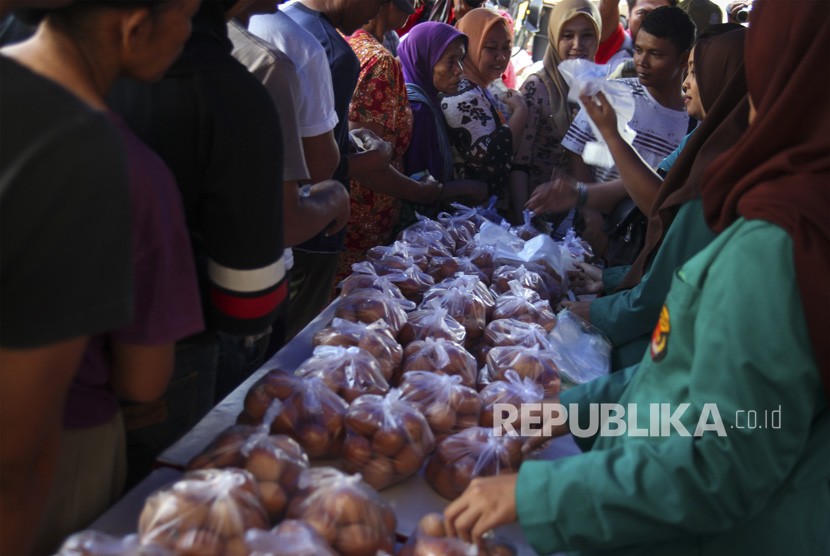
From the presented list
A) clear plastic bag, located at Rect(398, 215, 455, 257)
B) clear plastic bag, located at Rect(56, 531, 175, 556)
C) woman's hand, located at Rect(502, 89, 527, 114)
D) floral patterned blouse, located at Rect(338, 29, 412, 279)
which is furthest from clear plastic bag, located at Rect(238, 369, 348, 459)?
woman's hand, located at Rect(502, 89, 527, 114)

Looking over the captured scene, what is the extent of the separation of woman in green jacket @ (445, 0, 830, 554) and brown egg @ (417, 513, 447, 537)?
0.16ft

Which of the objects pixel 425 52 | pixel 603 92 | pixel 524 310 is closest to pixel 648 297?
pixel 524 310

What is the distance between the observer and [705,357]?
3.42ft

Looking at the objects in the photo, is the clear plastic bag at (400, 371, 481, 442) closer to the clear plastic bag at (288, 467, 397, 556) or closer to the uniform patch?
the clear plastic bag at (288, 467, 397, 556)

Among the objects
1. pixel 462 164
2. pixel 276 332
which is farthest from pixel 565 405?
pixel 462 164

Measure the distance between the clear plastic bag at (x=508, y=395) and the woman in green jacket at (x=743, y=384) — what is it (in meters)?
0.55

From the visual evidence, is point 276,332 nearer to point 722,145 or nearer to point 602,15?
point 722,145

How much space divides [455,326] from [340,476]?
0.95 m

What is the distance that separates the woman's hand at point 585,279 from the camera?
3.11 m

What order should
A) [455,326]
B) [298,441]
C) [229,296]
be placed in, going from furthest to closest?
[455,326], [298,441], [229,296]

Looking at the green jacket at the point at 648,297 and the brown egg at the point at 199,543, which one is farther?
the green jacket at the point at 648,297

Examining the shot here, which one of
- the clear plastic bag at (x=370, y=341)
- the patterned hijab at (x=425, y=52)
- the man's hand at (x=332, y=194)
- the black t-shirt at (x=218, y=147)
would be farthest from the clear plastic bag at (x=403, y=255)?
the black t-shirt at (x=218, y=147)

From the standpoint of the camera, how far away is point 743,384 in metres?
1.00

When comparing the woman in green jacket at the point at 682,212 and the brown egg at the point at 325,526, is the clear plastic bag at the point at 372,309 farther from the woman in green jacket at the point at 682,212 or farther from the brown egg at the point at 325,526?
the brown egg at the point at 325,526
